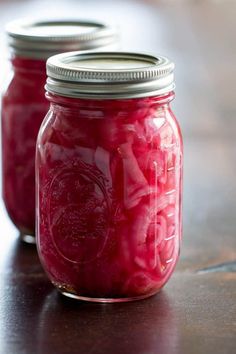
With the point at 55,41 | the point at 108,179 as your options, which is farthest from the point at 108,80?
the point at 55,41

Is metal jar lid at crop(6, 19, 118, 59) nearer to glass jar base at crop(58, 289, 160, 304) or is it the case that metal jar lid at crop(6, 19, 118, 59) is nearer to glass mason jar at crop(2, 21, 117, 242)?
glass mason jar at crop(2, 21, 117, 242)

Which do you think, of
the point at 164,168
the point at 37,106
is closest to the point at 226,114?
the point at 37,106

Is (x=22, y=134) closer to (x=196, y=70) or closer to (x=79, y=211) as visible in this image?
(x=79, y=211)

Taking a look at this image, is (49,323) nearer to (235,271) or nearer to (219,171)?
(235,271)

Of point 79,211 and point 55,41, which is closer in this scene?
point 79,211

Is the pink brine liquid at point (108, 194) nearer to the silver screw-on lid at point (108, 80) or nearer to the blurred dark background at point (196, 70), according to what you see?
the silver screw-on lid at point (108, 80)

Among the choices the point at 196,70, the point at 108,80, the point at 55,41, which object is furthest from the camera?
the point at 196,70

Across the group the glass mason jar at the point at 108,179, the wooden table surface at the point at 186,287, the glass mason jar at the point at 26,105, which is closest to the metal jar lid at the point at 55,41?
the glass mason jar at the point at 26,105
